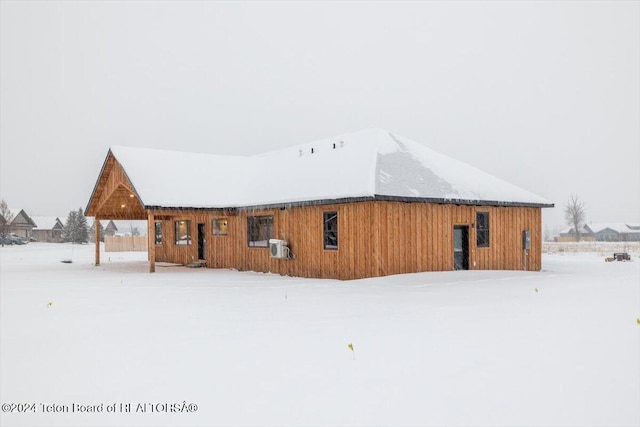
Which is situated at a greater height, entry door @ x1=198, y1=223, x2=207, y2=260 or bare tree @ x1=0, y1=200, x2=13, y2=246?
bare tree @ x1=0, y1=200, x2=13, y2=246

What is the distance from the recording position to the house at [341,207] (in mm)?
15711

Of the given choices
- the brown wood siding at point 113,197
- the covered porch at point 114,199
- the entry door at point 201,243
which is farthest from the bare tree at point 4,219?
the entry door at point 201,243

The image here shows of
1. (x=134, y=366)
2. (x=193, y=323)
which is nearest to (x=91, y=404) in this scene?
(x=134, y=366)

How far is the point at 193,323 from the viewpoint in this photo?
326 inches

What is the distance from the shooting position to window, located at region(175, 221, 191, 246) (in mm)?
24938

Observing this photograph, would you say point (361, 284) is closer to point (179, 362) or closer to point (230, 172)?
point (179, 362)

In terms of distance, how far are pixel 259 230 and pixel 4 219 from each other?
196 ft

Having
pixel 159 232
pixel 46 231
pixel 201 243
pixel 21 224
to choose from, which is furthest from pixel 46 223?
pixel 201 243

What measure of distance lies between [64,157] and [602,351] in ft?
606

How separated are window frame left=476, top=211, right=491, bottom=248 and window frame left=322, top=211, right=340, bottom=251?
17.5 feet

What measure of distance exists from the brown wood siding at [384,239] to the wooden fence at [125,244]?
29.0 m

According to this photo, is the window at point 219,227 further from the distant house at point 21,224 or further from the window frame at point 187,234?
the distant house at point 21,224

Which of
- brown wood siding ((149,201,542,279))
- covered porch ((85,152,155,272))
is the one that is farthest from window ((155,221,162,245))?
brown wood siding ((149,201,542,279))

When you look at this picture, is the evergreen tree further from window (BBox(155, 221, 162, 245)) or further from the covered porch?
the covered porch
